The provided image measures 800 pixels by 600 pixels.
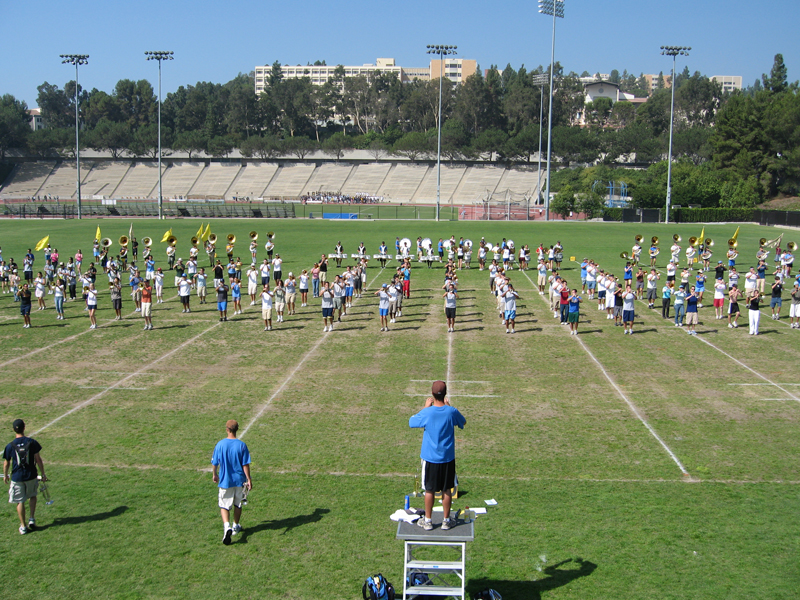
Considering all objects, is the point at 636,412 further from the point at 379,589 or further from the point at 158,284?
the point at 158,284

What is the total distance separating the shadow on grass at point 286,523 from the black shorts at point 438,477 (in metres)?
2.83

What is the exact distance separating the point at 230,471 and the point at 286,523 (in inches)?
51.3

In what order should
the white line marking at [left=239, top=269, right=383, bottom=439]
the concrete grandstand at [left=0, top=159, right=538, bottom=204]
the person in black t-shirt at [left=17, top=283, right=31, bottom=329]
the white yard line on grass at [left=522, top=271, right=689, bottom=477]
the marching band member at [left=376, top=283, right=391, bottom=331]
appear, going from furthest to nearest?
1. the concrete grandstand at [left=0, top=159, right=538, bottom=204]
2. the person in black t-shirt at [left=17, top=283, right=31, bottom=329]
3. the marching band member at [left=376, top=283, right=391, bottom=331]
4. the white line marking at [left=239, top=269, right=383, bottom=439]
5. the white yard line on grass at [left=522, top=271, right=689, bottom=477]

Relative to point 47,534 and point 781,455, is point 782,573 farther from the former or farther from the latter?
point 47,534

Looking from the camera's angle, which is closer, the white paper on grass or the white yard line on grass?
the white paper on grass

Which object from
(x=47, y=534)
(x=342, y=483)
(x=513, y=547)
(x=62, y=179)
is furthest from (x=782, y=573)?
(x=62, y=179)

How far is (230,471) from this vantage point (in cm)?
856

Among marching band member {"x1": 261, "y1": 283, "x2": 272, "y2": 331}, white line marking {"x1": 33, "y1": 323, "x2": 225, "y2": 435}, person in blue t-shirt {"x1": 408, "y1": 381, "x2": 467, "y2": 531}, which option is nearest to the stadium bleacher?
marching band member {"x1": 261, "y1": 283, "x2": 272, "y2": 331}

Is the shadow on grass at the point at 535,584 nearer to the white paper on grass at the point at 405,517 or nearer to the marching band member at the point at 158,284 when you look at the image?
the white paper on grass at the point at 405,517

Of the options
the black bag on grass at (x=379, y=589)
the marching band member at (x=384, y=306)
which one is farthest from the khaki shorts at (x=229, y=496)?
the marching band member at (x=384, y=306)

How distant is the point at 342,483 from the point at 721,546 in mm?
5416

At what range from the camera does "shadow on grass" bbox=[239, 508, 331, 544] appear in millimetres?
9062

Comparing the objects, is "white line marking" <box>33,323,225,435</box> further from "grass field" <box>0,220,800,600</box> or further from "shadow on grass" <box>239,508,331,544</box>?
"shadow on grass" <box>239,508,331,544</box>

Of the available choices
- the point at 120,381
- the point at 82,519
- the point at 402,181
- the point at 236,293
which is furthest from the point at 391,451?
the point at 402,181
